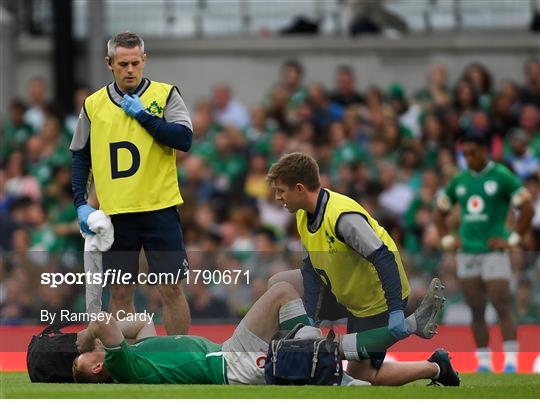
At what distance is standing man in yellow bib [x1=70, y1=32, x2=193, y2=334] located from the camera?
10.9 metres

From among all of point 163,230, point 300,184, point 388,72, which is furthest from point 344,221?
point 388,72

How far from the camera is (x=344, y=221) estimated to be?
10.4 metres

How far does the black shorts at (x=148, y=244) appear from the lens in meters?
11.1

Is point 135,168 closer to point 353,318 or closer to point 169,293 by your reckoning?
point 169,293

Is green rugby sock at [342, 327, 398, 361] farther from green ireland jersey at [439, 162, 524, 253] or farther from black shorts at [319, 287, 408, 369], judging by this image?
green ireland jersey at [439, 162, 524, 253]

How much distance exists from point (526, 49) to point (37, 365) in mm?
12510

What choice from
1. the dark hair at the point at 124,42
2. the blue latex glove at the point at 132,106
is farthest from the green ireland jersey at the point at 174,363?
the dark hair at the point at 124,42

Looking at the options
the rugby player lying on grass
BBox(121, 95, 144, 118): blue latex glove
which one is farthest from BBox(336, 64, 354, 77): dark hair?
the rugby player lying on grass

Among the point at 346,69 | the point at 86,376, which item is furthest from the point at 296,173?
the point at 346,69

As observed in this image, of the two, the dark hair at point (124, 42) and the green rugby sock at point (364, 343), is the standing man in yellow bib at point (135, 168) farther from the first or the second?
the green rugby sock at point (364, 343)

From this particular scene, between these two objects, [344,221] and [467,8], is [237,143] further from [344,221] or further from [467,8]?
[344,221]

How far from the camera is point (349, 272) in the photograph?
1064 cm

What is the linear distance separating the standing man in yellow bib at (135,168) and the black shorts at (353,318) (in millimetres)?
966

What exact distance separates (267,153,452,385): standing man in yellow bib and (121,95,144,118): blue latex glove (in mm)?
953
